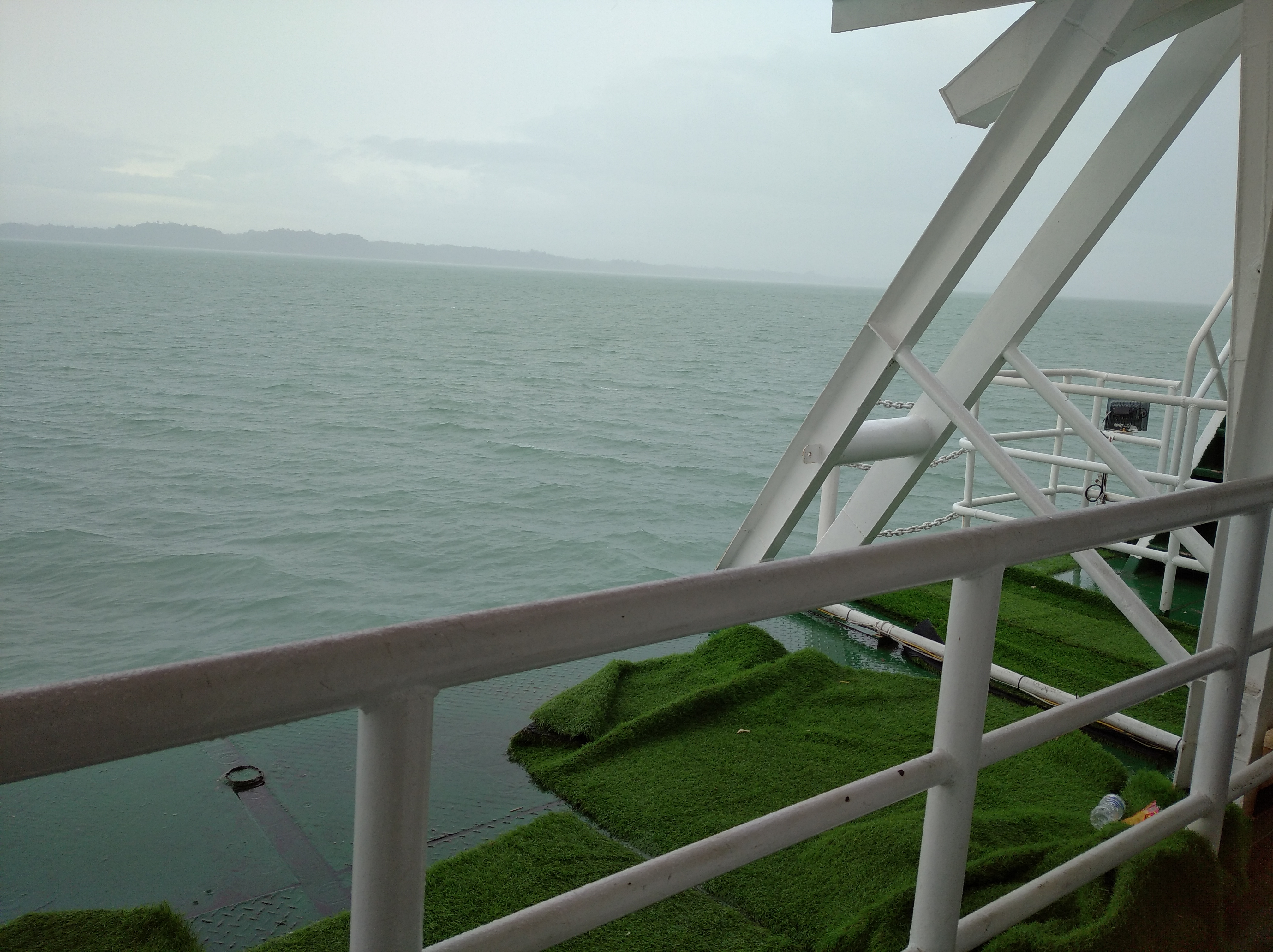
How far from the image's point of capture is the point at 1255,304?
2.20 metres

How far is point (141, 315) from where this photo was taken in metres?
48.6

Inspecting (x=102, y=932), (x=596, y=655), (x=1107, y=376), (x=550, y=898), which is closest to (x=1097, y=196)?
(x=1107, y=376)

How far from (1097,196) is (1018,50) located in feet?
1.61

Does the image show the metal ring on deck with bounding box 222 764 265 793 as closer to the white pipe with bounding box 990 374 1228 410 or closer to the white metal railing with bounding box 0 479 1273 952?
the white metal railing with bounding box 0 479 1273 952

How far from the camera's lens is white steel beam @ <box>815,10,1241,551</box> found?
112 inches

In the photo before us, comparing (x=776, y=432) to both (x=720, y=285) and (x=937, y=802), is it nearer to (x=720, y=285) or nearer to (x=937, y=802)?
(x=937, y=802)

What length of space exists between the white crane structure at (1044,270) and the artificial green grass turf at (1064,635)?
24.5 inches

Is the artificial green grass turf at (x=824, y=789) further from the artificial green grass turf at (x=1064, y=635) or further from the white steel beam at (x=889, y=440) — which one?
the white steel beam at (x=889, y=440)

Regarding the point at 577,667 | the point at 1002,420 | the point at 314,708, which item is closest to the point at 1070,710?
the point at 314,708

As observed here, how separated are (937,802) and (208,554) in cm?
1181

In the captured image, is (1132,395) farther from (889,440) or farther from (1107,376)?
(889,440)

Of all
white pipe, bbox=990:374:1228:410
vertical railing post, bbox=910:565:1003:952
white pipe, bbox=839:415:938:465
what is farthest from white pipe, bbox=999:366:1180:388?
vertical railing post, bbox=910:565:1003:952

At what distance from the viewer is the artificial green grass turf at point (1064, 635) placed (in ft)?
12.3

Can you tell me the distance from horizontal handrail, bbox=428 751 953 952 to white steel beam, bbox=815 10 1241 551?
233 centimetres
